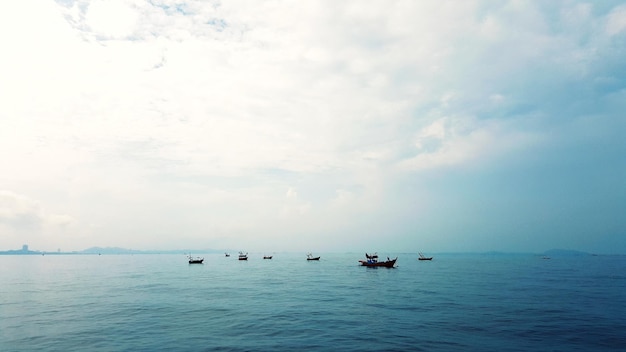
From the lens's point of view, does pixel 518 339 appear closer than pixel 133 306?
Yes

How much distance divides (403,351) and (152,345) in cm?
1936

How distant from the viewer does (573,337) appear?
92.7 ft

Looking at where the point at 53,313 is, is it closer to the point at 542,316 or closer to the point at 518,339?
the point at 518,339

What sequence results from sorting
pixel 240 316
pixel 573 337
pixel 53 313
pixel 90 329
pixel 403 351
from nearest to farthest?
pixel 403 351 → pixel 573 337 → pixel 90 329 → pixel 240 316 → pixel 53 313

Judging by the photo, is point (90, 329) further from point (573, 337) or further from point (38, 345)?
point (573, 337)

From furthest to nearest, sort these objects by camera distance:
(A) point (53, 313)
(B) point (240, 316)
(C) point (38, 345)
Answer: (A) point (53, 313) → (B) point (240, 316) → (C) point (38, 345)

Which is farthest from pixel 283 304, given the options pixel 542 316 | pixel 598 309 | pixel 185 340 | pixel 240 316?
pixel 598 309

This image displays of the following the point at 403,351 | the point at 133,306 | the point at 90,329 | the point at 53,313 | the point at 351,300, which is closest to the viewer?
the point at 403,351

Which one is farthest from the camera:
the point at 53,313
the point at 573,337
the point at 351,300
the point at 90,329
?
the point at 351,300

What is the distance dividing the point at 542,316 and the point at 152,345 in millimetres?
39291

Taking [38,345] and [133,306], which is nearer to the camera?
[38,345]

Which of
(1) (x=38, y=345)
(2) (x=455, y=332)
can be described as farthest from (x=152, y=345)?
(2) (x=455, y=332)

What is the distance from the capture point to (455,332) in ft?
95.4

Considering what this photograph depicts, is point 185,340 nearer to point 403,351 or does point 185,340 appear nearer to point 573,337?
point 403,351
